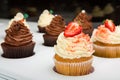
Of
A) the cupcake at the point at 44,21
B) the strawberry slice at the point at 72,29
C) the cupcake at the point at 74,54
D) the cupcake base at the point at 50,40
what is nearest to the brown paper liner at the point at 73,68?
the cupcake at the point at 74,54

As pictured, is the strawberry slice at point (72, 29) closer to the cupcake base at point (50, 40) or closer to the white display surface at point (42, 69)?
the white display surface at point (42, 69)

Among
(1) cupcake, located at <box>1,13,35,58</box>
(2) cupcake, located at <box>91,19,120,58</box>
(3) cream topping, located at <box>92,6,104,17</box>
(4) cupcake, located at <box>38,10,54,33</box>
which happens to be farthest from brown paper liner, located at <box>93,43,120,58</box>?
(3) cream topping, located at <box>92,6,104,17</box>

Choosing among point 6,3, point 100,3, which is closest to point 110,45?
point 100,3

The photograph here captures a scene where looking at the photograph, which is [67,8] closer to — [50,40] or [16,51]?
[50,40]

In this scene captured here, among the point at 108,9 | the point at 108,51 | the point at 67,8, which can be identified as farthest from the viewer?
the point at 67,8

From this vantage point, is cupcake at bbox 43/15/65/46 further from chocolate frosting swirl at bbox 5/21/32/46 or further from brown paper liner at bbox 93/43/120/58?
brown paper liner at bbox 93/43/120/58

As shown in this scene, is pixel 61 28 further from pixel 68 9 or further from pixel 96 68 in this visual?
pixel 68 9

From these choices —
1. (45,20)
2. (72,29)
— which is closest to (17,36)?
(72,29)
